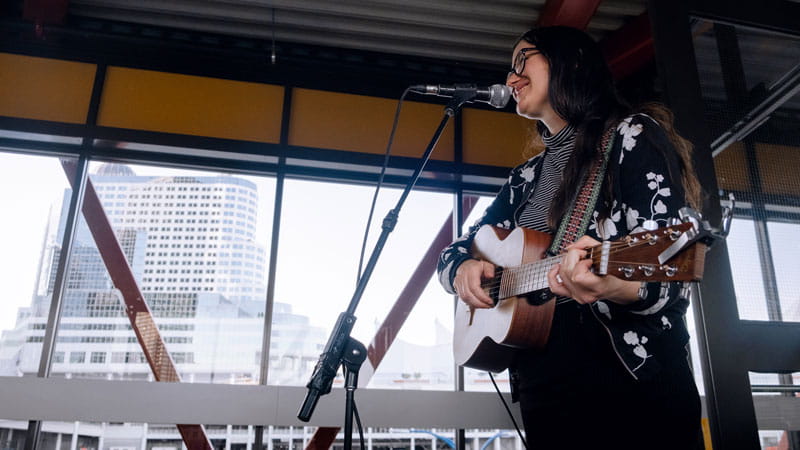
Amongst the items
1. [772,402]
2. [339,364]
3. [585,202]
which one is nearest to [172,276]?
[339,364]

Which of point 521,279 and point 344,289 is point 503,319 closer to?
point 521,279

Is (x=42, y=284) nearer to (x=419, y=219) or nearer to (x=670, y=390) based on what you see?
(x=419, y=219)

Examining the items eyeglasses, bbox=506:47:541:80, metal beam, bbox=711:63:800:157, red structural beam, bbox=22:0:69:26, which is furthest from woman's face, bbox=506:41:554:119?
red structural beam, bbox=22:0:69:26

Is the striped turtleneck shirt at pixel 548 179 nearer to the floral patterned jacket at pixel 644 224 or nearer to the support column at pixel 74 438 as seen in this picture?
the floral patterned jacket at pixel 644 224

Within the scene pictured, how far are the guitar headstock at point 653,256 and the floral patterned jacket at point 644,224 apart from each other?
4 centimetres

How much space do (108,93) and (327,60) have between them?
135 cm

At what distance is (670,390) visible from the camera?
3.20ft

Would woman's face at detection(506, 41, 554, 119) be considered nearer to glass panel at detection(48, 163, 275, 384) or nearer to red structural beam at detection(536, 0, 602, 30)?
red structural beam at detection(536, 0, 602, 30)

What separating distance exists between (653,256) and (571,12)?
2434mm

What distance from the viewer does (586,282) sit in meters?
0.93

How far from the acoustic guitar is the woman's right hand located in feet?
0.08

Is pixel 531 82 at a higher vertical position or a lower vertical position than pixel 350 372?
higher

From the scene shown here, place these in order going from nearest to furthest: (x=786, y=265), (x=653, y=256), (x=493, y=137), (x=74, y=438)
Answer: (x=653, y=256), (x=786, y=265), (x=74, y=438), (x=493, y=137)

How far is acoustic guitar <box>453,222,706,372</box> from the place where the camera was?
881 millimetres
